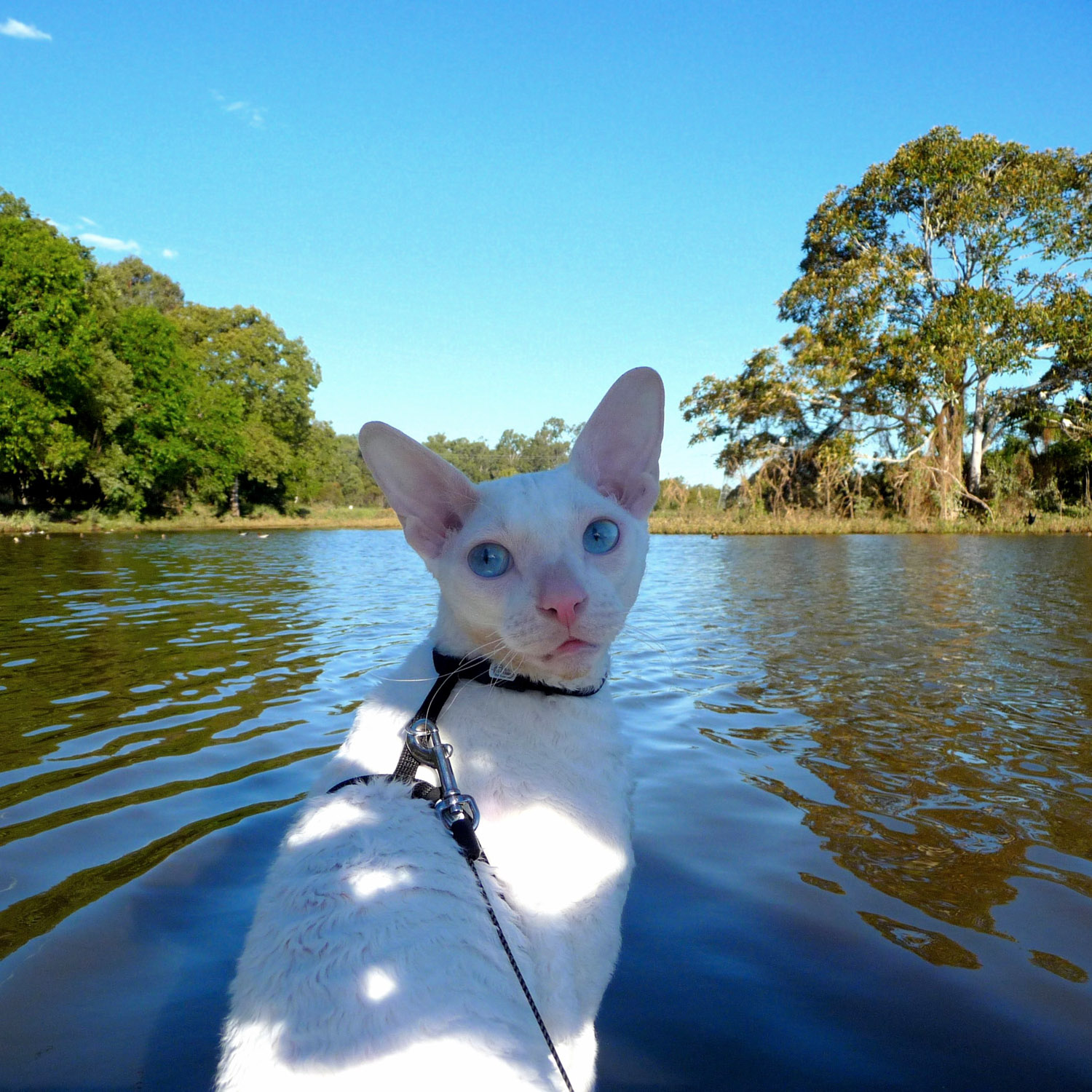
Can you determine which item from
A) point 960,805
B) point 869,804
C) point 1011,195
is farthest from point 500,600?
point 1011,195

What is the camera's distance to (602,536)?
2375mm

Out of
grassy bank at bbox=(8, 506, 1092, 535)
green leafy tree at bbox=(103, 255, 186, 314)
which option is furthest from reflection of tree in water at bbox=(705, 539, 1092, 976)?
green leafy tree at bbox=(103, 255, 186, 314)

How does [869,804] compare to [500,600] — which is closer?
[500,600]

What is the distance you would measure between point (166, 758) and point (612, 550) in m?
3.26

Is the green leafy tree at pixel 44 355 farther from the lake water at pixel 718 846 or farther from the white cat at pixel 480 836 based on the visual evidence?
the white cat at pixel 480 836

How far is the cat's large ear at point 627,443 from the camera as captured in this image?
245 centimetres

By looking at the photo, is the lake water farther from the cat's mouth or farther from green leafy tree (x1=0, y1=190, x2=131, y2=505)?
green leafy tree (x1=0, y1=190, x2=131, y2=505)

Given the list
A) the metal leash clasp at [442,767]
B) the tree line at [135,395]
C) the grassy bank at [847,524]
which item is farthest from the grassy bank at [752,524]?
the metal leash clasp at [442,767]

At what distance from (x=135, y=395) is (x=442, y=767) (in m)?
48.9

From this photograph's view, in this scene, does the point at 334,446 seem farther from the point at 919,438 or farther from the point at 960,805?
the point at 960,805

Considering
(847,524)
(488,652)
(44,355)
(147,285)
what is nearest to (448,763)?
(488,652)

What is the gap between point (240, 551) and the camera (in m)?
22.4

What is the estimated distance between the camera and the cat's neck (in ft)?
7.22

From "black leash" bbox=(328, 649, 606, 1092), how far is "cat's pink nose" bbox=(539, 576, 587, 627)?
0.27m
